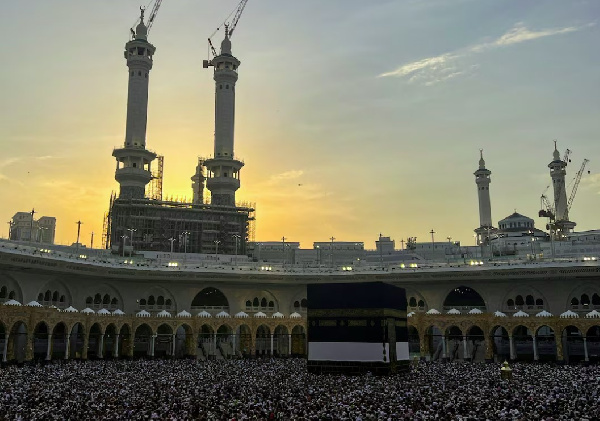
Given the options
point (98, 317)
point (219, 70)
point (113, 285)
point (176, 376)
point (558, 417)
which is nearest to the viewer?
point (558, 417)

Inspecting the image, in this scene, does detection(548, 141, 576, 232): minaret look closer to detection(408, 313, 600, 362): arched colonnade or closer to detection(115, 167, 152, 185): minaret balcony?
detection(408, 313, 600, 362): arched colonnade

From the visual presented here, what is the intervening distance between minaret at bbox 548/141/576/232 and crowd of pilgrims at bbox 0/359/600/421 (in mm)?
66055

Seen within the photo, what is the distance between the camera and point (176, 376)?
3141cm

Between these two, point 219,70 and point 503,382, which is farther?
point 219,70

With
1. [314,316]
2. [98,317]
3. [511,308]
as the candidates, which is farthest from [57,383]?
[511,308]

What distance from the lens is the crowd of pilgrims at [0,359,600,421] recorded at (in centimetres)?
1808

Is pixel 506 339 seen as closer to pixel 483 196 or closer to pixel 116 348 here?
pixel 116 348

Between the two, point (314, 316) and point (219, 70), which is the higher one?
point (219, 70)

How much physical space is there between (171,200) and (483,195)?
170 feet

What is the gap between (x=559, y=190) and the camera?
94125mm

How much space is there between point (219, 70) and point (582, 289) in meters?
58.0

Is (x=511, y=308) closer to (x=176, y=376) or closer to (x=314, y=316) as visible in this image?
(x=314, y=316)

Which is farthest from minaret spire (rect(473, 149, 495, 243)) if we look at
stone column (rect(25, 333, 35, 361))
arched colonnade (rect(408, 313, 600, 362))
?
stone column (rect(25, 333, 35, 361))

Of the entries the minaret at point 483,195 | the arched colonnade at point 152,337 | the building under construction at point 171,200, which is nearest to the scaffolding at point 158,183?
the building under construction at point 171,200
